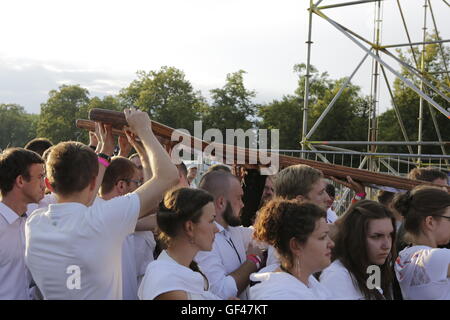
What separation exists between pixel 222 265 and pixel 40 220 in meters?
0.99

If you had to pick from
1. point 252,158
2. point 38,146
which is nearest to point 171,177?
point 252,158

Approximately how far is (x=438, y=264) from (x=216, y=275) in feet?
3.74

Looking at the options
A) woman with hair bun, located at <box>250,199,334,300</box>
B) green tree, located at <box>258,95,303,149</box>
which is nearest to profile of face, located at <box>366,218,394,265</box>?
woman with hair bun, located at <box>250,199,334,300</box>

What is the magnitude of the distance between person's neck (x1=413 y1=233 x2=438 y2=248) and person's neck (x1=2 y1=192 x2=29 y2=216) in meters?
2.16

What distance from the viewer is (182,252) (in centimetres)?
215

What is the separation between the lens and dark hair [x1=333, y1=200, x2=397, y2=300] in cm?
244

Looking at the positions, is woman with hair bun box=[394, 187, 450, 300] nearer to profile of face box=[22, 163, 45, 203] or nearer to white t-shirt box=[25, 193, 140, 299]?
white t-shirt box=[25, 193, 140, 299]

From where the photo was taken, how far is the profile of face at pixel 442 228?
2760mm

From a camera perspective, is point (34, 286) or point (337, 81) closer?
point (34, 286)

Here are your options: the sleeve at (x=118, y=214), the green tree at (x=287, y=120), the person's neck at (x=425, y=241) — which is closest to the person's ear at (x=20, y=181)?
the sleeve at (x=118, y=214)

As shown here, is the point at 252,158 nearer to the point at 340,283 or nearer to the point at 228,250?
the point at 228,250

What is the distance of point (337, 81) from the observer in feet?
113
